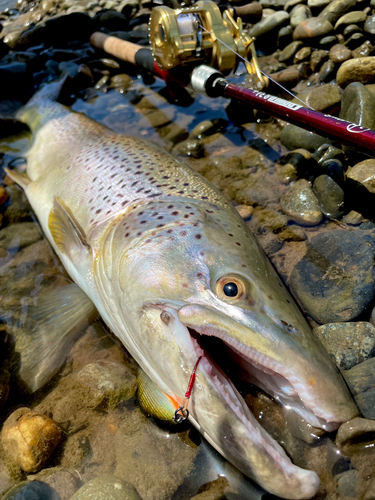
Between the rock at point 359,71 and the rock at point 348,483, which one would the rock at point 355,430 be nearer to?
the rock at point 348,483

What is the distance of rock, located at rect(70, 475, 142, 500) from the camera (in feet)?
6.70

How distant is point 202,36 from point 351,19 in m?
2.33

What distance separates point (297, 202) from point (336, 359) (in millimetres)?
1668

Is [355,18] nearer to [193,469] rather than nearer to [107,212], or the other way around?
[107,212]

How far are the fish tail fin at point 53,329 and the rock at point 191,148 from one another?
2196 millimetres

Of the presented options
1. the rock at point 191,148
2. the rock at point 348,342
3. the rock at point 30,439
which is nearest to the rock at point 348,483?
the rock at point 348,342

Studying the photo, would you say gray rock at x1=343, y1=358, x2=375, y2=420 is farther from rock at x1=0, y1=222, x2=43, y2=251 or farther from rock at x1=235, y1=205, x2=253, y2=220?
rock at x1=0, y1=222, x2=43, y2=251

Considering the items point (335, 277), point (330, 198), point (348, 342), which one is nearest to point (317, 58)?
point (330, 198)

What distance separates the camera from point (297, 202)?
143 inches

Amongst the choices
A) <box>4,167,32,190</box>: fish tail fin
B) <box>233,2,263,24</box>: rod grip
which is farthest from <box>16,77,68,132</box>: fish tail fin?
<box>233,2,263,24</box>: rod grip

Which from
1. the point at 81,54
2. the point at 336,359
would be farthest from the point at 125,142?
the point at 81,54

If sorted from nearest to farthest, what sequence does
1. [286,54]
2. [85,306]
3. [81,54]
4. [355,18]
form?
[85,306] → [355,18] → [286,54] → [81,54]

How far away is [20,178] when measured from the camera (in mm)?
4539

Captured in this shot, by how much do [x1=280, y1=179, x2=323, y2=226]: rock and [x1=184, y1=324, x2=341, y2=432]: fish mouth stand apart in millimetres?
1679
